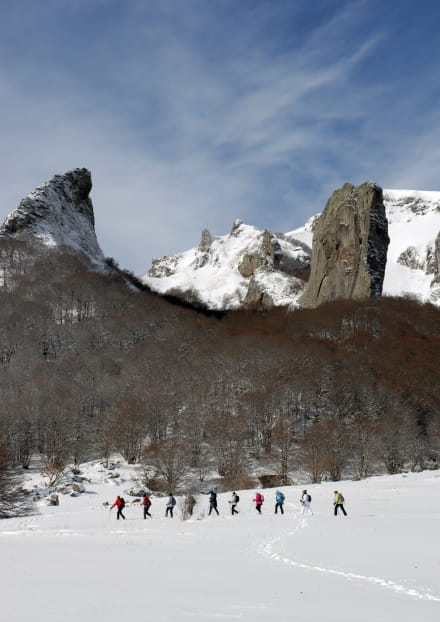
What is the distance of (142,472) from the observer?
59.4 m

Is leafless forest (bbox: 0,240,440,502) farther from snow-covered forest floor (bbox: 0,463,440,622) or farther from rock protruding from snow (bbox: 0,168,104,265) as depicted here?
snow-covered forest floor (bbox: 0,463,440,622)

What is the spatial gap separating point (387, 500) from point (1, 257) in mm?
121970

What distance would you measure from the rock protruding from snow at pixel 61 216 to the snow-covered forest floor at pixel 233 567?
12596 cm

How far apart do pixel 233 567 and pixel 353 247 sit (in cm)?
11960

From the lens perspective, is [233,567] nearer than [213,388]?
Yes

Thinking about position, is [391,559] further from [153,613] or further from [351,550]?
→ [153,613]

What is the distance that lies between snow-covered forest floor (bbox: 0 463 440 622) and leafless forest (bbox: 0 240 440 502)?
26080 mm

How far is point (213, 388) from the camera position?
80.1 meters

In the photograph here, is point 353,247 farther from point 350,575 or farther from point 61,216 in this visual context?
point 350,575

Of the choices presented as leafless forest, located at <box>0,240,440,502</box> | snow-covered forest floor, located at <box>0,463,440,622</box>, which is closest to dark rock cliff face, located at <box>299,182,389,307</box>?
leafless forest, located at <box>0,240,440,502</box>

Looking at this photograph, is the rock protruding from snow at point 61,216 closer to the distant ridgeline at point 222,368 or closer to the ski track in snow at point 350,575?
the distant ridgeline at point 222,368

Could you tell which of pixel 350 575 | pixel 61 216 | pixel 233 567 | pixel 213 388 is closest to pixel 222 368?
pixel 213 388

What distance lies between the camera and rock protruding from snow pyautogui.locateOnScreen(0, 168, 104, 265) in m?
142

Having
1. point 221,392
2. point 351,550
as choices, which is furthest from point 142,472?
point 351,550
